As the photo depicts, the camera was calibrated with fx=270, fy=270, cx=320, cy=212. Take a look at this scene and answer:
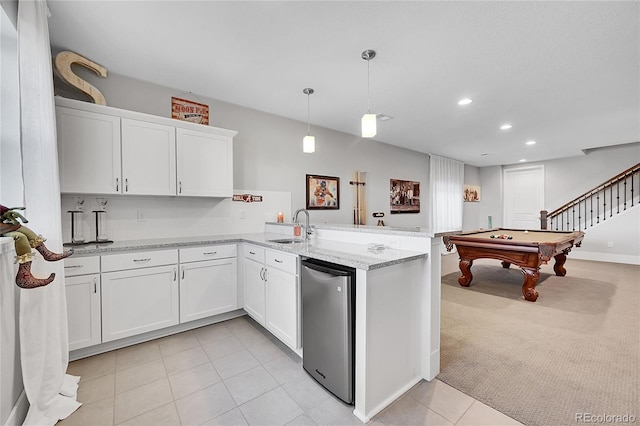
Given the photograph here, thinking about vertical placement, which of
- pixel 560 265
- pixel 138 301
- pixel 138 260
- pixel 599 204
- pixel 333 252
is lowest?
pixel 560 265

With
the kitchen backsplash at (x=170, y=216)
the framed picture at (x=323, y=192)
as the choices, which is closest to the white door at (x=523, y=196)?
the framed picture at (x=323, y=192)

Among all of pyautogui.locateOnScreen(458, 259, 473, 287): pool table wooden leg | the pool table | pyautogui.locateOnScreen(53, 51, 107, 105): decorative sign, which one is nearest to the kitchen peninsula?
the pool table

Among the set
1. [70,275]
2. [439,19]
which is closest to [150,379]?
[70,275]

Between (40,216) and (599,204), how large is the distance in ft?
32.5

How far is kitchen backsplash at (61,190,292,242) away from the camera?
2.68 m

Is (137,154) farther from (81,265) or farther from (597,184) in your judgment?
(597,184)

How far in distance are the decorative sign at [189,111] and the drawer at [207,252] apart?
5.40 ft

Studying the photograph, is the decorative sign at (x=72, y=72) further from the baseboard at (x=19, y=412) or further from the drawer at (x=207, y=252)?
the baseboard at (x=19, y=412)

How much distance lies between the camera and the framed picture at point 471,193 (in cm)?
818

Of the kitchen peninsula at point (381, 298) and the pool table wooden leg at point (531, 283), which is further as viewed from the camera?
the pool table wooden leg at point (531, 283)

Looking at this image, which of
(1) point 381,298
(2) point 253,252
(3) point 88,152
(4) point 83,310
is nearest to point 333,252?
(1) point 381,298

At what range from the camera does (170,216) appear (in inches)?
125

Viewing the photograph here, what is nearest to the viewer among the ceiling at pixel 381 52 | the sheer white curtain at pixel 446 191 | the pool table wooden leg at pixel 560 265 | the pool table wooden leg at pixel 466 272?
the ceiling at pixel 381 52

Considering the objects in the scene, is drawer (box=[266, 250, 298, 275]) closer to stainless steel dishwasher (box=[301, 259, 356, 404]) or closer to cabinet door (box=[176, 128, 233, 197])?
stainless steel dishwasher (box=[301, 259, 356, 404])
